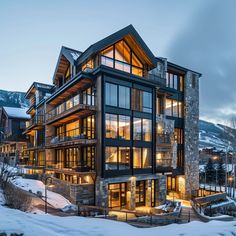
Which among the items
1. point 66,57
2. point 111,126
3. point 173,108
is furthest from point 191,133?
point 66,57

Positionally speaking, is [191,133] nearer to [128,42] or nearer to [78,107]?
[128,42]

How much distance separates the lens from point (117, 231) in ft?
30.3

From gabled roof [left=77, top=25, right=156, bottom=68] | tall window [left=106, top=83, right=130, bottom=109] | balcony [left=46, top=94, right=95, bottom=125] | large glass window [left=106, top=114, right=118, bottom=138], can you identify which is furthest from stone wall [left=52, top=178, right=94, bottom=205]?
gabled roof [left=77, top=25, right=156, bottom=68]

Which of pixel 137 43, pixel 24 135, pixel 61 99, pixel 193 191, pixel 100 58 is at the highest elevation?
pixel 137 43

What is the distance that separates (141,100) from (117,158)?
6573mm

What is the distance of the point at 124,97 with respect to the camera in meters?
22.9

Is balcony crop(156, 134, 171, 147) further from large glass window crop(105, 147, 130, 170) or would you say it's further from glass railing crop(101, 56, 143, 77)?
glass railing crop(101, 56, 143, 77)

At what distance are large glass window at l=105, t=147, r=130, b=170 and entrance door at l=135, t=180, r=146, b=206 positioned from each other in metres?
2.76

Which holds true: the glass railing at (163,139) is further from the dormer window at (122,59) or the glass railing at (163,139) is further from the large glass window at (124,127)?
the dormer window at (122,59)

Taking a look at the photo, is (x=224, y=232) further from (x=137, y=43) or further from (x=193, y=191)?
(x=193, y=191)

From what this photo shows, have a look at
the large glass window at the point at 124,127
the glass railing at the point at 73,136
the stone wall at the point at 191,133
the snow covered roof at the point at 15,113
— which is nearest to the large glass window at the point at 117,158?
the large glass window at the point at 124,127

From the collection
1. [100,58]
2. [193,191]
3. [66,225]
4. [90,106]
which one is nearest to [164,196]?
[193,191]

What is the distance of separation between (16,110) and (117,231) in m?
45.5

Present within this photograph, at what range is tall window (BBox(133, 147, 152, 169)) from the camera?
23.4 m
